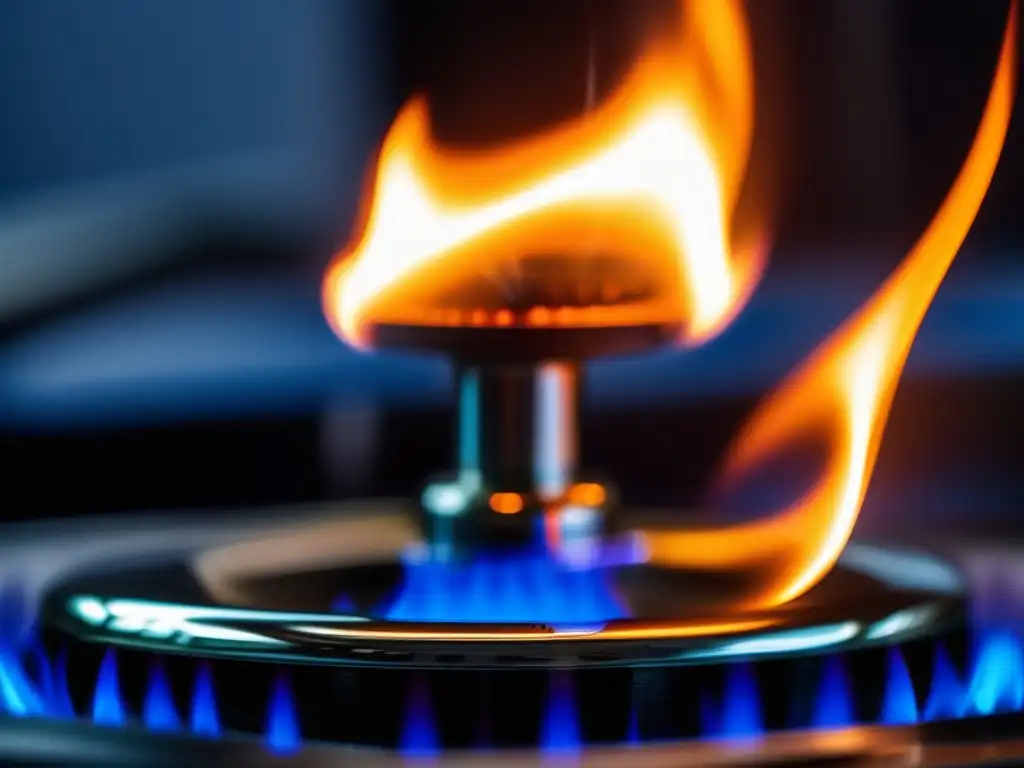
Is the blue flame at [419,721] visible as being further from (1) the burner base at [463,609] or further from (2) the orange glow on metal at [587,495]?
(2) the orange glow on metal at [587,495]

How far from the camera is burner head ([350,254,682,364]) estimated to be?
53cm

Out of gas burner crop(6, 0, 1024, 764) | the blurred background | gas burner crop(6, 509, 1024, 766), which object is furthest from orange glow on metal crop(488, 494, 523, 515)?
the blurred background

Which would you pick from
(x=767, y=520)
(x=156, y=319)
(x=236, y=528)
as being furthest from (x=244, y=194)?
(x=767, y=520)

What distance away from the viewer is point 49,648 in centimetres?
51

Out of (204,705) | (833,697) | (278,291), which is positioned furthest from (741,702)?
(278,291)

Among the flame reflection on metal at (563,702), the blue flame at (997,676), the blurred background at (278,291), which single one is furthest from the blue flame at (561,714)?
the blurred background at (278,291)

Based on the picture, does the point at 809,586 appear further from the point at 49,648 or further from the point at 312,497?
the point at 312,497

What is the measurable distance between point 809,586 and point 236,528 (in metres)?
0.31

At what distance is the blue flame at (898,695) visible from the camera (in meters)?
0.45

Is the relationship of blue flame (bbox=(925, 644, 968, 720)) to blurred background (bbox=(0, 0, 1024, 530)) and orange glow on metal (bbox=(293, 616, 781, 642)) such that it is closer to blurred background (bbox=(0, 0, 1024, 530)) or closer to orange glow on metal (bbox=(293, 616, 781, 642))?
orange glow on metal (bbox=(293, 616, 781, 642))

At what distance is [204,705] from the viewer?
0.45 m

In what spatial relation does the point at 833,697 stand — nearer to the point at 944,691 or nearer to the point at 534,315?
the point at 944,691

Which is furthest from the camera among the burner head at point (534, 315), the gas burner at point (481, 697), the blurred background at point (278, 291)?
the blurred background at point (278, 291)

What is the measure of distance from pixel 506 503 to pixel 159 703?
0.15 metres
